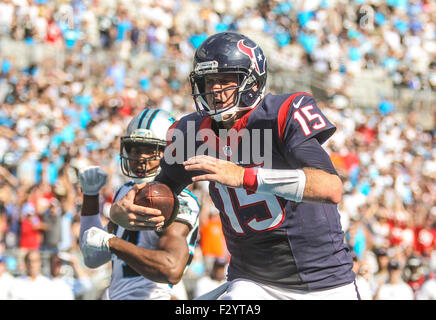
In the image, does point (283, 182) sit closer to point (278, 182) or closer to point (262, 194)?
point (278, 182)

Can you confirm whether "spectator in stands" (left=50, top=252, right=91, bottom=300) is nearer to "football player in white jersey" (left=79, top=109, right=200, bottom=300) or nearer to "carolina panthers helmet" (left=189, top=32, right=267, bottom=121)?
"football player in white jersey" (left=79, top=109, right=200, bottom=300)

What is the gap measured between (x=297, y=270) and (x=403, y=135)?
1172 centimetres

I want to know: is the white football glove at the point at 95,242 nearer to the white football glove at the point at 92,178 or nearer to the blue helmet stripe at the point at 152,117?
the white football glove at the point at 92,178

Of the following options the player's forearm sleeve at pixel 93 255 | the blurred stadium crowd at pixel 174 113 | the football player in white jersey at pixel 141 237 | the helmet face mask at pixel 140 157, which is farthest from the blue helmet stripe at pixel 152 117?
the blurred stadium crowd at pixel 174 113

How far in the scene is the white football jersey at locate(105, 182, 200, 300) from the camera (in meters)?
4.36

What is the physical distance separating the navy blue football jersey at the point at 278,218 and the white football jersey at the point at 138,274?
732 mm

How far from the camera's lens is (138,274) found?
455 cm

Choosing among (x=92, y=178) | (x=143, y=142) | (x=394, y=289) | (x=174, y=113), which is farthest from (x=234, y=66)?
(x=174, y=113)

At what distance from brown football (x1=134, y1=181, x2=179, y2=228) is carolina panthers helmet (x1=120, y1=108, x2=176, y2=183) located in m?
0.78

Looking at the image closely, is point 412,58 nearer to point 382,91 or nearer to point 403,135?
point 382,91

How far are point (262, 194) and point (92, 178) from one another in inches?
64.8

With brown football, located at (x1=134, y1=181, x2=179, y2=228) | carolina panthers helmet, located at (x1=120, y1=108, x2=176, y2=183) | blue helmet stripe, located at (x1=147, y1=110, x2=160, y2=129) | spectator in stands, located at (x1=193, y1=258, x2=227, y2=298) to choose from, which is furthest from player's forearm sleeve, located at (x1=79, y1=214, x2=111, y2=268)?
spectator in stands, located at (x1=193, y1=258, x2=227, y2=298)
